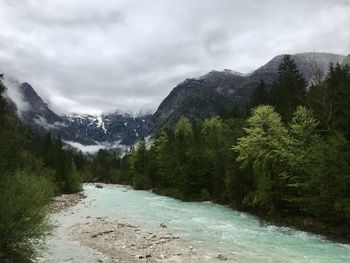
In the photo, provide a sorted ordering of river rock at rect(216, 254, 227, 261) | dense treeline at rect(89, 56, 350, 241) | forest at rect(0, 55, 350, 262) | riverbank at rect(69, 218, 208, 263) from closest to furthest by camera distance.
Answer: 1. forest at rect(0, 55, 350, 262)
2. river rock at rect(216, 254, 227, 261)
3. riverbank at rect(69, 218, 208, 263)
4. dense treeline at rect(89, 56, 350, 241)

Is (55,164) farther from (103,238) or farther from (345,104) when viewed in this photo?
(345,104)

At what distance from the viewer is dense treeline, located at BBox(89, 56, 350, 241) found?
3509 cm

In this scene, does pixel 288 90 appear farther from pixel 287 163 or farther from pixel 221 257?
pixel 221 257

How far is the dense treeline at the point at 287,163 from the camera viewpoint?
35.1 m

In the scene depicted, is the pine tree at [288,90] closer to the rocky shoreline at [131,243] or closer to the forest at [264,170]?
the forest at [264,170]

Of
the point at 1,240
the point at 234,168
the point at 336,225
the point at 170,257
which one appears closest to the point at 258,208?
the point at 234,168

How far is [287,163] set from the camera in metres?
41.9

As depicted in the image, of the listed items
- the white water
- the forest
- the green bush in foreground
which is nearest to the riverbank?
the white water

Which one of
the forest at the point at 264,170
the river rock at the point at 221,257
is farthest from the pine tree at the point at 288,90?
the river rock at the point at 221,257

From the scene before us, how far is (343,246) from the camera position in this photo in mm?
29453

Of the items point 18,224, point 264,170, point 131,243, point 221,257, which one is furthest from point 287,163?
point 18,224

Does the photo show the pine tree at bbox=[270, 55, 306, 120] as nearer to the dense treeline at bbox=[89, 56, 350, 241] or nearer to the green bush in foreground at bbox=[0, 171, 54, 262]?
the dense treeline at bbox=[89, 56, 350, 241]

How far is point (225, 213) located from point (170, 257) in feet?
81.4

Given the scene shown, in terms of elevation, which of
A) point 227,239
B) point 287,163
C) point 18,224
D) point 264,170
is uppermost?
point 287,163
